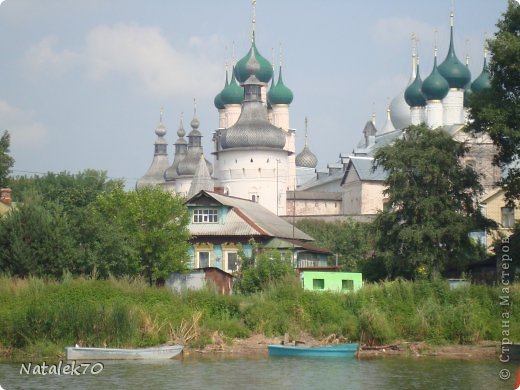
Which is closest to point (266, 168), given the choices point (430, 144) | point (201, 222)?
point (201, 222)

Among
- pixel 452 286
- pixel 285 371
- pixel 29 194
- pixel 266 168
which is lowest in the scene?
pixel 285 371

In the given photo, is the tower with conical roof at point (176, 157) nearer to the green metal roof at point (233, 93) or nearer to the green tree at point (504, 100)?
the green metal roof at point (233, 93)

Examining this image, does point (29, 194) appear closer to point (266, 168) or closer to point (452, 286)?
point (452, 286)

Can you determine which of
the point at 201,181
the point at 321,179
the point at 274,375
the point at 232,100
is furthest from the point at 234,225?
the point at 321,179

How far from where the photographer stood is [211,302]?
2892 cm

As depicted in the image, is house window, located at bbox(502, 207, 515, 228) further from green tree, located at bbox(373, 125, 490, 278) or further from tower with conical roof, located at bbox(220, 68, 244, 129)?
tower with conical roof, located at bbox(220, 68, 244, 129)

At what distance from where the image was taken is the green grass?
26375mm

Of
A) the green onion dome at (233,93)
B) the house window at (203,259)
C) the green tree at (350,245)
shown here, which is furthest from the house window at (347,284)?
the green onion dome at (233,93)

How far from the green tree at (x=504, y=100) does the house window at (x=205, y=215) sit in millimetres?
13954

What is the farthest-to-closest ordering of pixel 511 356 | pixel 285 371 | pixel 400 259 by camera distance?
pixel 400 259
pixel 511 356
pixel 285 371

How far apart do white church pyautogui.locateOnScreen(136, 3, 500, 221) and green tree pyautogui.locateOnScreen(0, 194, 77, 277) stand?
35.8 metres

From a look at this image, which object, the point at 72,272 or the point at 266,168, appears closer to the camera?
the point at 72,272

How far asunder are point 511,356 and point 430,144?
937 cm

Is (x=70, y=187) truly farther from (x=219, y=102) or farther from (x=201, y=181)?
(x=219, y=102)
